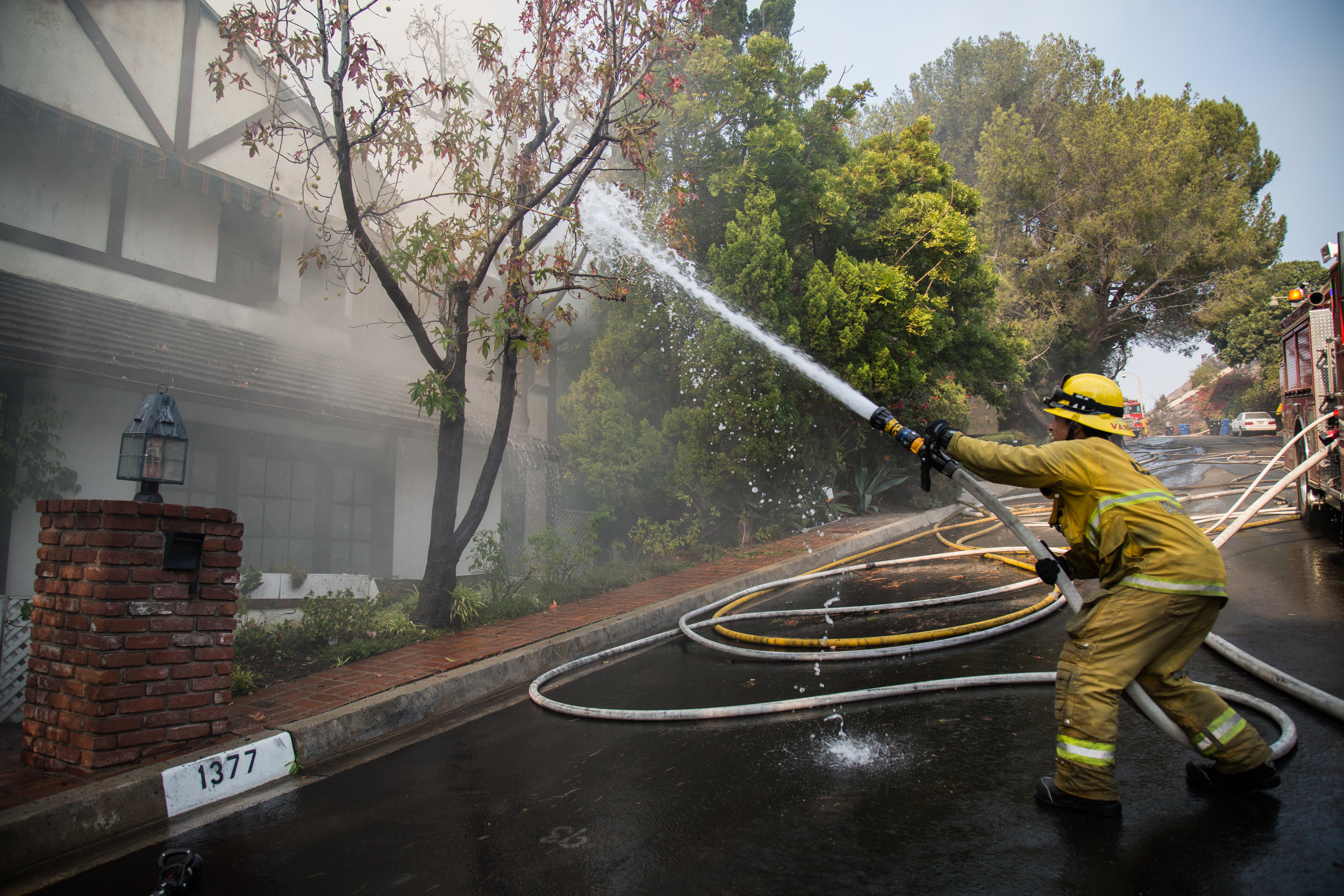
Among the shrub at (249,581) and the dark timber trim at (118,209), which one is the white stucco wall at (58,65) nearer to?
the dark timber trim at (118,209)

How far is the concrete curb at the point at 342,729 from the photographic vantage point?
3098 millimetres

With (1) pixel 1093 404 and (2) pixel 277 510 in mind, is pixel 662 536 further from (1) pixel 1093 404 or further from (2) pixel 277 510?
(1) pixel 1093 404

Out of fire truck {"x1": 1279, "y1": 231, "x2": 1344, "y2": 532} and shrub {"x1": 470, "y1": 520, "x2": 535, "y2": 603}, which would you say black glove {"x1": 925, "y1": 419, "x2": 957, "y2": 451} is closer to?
shrub {"x1": 470, "y1": 520, "x2": 535, "y2": 603}

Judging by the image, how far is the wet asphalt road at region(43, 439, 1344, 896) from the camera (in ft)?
7.88

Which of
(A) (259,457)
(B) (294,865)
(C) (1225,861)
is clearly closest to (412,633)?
(B) (294,865)

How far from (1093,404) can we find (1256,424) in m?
41.7

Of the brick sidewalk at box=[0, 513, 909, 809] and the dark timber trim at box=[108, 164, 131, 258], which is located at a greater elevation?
the dark timber trim at box=[108, 164, 131, 258]

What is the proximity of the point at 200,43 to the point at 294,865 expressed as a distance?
9804mm

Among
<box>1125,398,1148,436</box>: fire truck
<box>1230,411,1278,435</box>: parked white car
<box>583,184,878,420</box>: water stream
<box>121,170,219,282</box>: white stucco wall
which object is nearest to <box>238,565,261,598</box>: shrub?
<box>121,170,219,282</box>: white stucco wall

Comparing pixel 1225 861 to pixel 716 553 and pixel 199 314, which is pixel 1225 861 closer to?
pixel 716 553

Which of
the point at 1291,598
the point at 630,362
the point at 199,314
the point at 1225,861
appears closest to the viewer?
the point at 1225,861

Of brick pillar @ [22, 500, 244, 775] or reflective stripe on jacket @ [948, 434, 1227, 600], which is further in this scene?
brick pillar @ [22, 500, 244, 775]

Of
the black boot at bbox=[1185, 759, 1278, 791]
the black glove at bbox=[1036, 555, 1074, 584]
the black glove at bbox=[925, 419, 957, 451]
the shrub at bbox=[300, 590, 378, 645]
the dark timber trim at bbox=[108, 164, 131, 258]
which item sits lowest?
the shrub at bbox=[300, 590, 378, 645]

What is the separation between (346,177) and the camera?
19.8 ft
